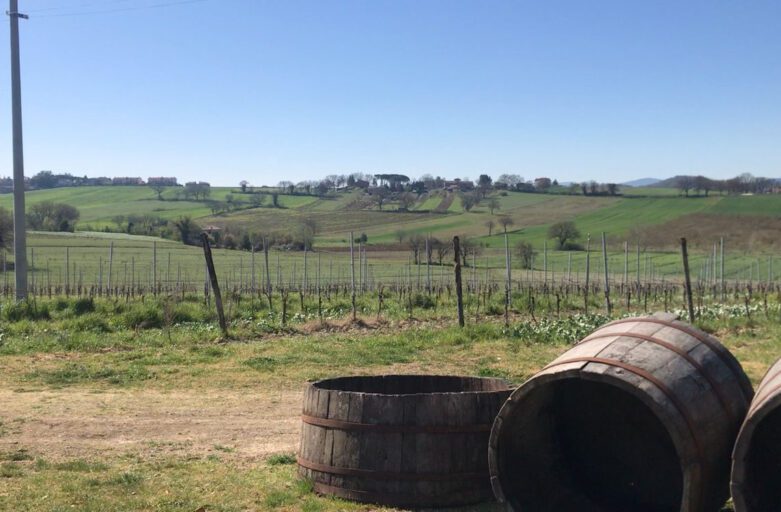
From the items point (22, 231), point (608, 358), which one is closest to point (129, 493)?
point (608, 358)

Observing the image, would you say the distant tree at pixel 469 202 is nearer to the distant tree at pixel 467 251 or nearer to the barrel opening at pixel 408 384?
the distant tree at pixel 467 251

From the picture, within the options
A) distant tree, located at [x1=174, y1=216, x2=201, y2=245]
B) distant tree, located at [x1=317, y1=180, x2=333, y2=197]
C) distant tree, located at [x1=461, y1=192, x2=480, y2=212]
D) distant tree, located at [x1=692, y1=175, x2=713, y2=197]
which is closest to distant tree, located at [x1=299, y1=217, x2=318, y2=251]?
distant tree, located at [x1=174, y1=216, x2=201, y2=245]

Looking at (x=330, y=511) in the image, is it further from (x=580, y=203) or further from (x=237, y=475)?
(x=580, y=203)

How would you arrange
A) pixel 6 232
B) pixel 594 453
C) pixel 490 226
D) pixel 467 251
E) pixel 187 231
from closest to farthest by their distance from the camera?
1. pixel 594 453
2. pixel 6 232
3. pixel 467 251
4. pixel 187 231
5. pixel 490 226

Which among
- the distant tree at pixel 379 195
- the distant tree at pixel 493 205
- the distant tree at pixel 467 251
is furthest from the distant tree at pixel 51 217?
the distant tree at pixel 493 205

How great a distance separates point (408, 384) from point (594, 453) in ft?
6.73

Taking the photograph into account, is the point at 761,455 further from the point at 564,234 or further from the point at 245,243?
the point at 564,234

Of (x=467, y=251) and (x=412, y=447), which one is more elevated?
(x=412, y=447)

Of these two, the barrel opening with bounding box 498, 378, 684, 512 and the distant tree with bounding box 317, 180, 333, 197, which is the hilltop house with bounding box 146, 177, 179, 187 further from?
the barrel opening with bounding box 498, 378, 684, 512

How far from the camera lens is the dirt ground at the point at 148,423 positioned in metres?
8.81

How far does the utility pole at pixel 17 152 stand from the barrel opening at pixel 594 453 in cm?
1873

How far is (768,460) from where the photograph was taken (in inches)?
230

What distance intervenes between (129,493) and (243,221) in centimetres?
7995

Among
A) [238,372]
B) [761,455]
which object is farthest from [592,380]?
[238,372]
